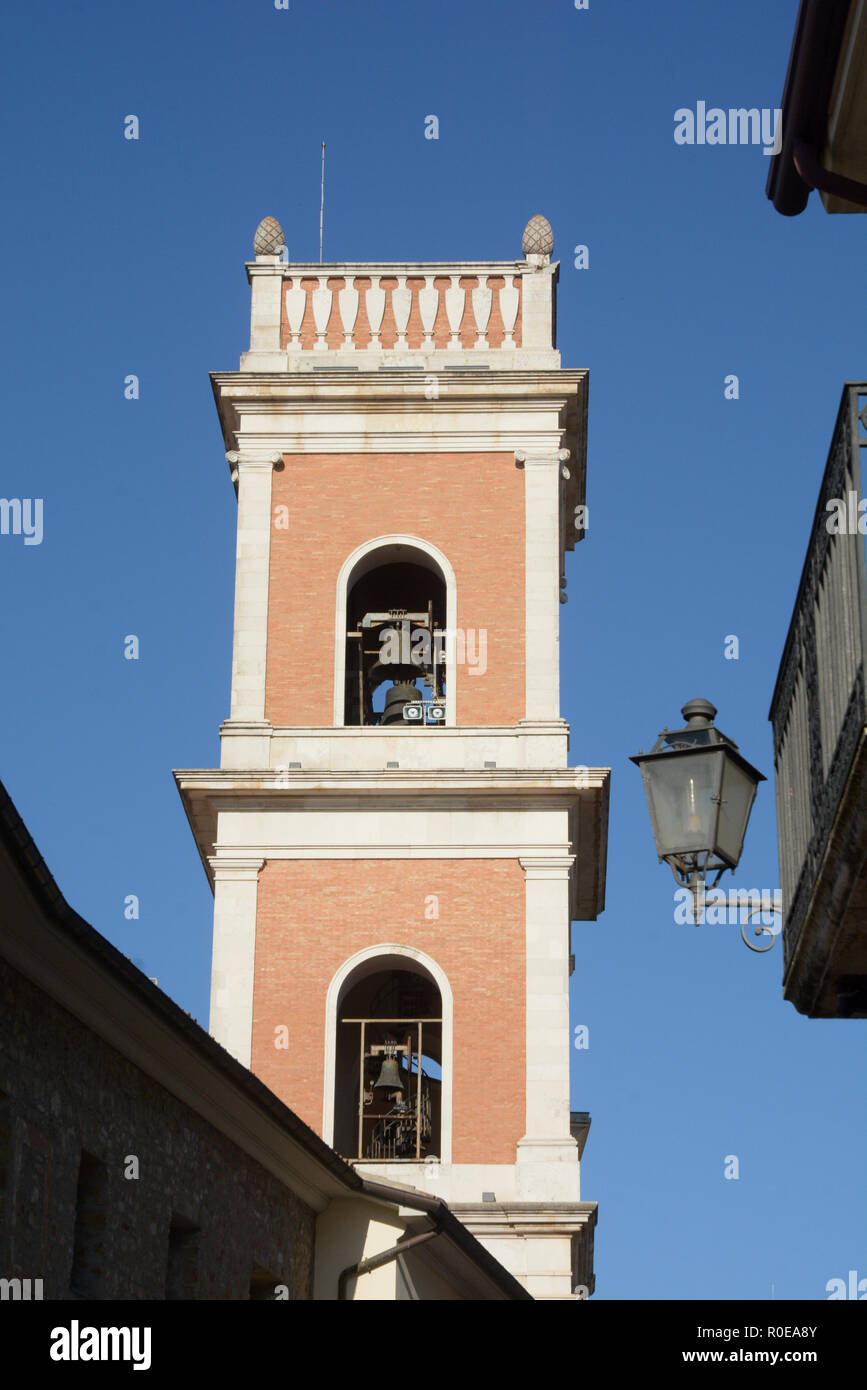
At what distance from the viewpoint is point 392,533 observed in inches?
952

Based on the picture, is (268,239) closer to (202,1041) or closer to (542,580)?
(542,580)

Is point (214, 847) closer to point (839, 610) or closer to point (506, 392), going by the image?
point (506, 392)

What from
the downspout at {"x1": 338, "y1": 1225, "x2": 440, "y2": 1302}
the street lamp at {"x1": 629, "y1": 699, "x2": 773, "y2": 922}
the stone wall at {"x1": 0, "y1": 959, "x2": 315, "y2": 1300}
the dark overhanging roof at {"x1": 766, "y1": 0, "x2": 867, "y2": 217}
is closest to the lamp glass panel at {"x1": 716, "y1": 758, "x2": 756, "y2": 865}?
the street lamp at {"x1": 629, "y1": 699, "x2": 773, "y2": 922}

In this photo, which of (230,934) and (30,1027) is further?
(230,934)

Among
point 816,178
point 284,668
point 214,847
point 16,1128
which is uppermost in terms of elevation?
point 284,668

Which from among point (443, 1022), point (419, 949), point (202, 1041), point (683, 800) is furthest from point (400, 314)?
point (683, 800)

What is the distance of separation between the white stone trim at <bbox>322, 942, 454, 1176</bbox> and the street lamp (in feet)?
45.7

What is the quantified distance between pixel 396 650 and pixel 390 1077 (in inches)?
178

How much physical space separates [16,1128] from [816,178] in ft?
17.4

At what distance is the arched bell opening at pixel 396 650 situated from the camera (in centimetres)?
2364

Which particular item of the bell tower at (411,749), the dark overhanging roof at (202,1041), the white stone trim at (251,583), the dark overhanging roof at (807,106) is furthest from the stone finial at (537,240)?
the dark overhanging roof at (807,106)

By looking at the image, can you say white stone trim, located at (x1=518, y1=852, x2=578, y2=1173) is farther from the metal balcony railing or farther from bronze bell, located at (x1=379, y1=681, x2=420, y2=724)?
the metal balcony railing

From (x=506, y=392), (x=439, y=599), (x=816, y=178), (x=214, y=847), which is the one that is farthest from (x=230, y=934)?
(x=816, y=178)
